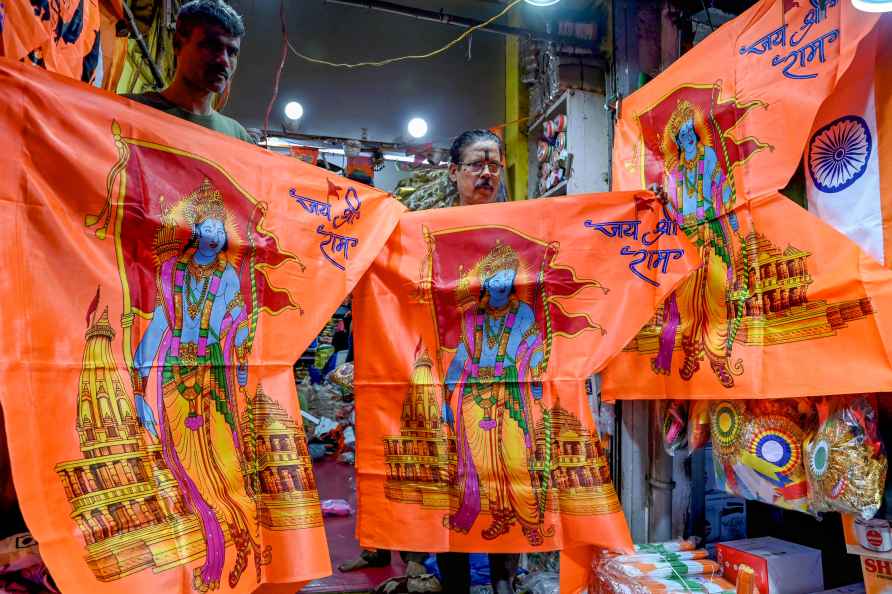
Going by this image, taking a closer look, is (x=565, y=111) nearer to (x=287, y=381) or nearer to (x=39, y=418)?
(x=287, y=381)

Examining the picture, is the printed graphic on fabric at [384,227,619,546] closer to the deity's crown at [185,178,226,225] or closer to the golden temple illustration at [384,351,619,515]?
the golden temple illustration at [384,351,619,515]

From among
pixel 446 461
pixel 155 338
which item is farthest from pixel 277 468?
pixel 446 461

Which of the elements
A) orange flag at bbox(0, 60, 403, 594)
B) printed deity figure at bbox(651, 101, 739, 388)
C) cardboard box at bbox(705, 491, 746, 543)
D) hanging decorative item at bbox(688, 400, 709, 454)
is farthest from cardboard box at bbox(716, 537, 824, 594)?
orange flag at bbox(0, 60, 403, 594)

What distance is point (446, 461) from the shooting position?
6.33 feet

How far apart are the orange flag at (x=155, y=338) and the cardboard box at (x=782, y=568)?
4.29 ft

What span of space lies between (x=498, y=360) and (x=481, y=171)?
79 cm

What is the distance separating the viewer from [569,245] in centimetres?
200

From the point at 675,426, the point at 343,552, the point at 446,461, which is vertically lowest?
the point at 343,552

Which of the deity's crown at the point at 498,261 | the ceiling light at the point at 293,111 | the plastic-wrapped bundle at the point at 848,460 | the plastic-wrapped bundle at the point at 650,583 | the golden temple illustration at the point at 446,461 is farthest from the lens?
the ceiling light at the point at 293,111

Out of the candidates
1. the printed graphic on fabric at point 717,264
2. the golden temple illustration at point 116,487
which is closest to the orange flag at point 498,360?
the printed graphic on fabric at point 717,264

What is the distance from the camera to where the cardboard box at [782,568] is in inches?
69.0

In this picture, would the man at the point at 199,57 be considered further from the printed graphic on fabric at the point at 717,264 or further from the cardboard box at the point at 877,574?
the cardboard box at the point at 877,574

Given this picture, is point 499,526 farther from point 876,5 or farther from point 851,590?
point 876,5

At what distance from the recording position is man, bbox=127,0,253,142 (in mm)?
1749
